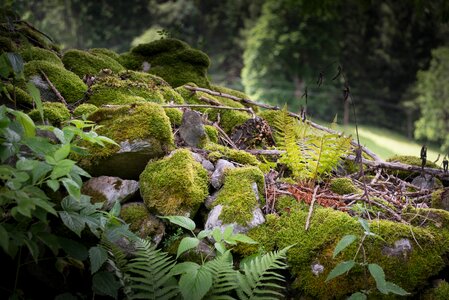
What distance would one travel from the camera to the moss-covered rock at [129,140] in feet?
9.34

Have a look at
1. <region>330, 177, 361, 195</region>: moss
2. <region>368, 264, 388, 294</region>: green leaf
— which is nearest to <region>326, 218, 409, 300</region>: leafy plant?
<region>368, 264, 388, 294</region>: green leaf

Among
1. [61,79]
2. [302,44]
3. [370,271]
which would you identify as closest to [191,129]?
[61,79]

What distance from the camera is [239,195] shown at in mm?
2766

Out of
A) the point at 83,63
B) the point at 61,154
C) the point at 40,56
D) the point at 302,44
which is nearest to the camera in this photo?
the point at 61,154

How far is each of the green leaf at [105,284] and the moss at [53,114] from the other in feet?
4.66

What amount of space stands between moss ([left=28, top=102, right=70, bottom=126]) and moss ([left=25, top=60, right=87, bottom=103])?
493 mm

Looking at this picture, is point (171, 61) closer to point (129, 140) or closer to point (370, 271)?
point (129, 140)

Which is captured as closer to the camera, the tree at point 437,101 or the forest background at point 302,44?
the tree at point 437,101

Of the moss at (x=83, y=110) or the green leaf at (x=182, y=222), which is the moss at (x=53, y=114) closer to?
the moss at (x=83, y=110)

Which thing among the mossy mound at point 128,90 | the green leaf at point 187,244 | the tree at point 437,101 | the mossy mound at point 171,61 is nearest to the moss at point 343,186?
the green leaf at point 187,244

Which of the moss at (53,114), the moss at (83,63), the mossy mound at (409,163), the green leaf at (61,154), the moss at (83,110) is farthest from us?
the moss at (83,63)

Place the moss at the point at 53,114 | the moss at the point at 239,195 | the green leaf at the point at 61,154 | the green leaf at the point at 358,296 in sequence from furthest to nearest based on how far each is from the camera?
1. the moss at the point at 53,114
2. the moss at the point at 239,195
3. the green leaf at the point at 358,296
4. the green leaf at the point at 61,154

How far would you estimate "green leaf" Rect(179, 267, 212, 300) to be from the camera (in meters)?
1.98

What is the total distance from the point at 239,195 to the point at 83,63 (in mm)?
2880
